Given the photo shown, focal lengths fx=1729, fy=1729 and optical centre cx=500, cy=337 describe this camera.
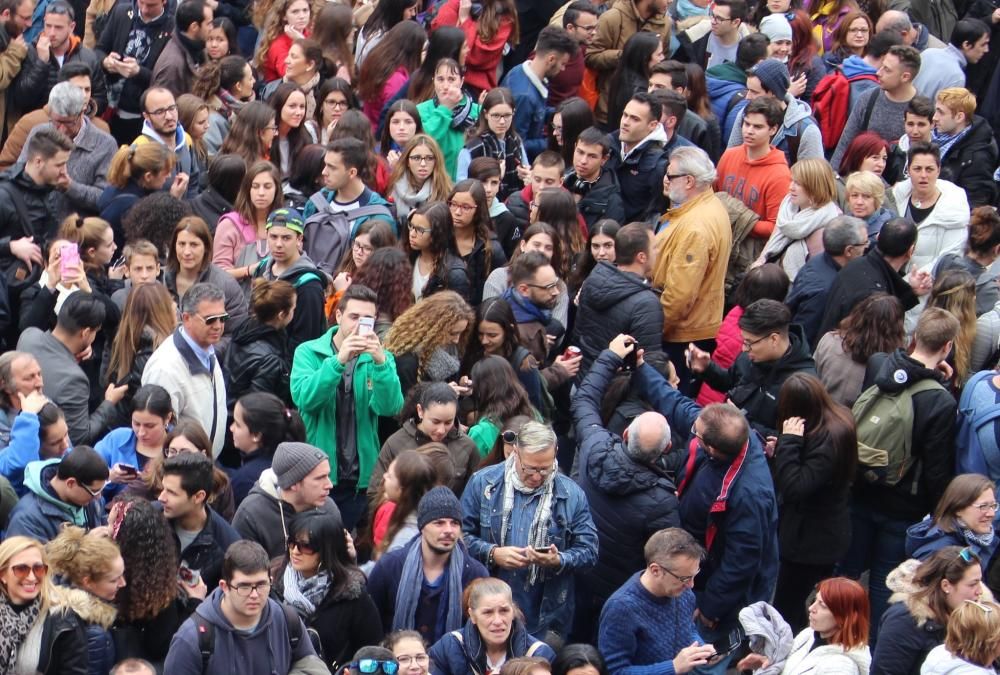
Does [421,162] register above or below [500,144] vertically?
above

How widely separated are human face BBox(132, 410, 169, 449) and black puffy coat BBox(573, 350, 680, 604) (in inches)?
80.2

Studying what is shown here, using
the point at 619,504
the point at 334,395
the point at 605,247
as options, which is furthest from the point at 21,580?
the point at 605,247

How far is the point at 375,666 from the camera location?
6.72 m

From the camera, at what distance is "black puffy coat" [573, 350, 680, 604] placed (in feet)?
26.9

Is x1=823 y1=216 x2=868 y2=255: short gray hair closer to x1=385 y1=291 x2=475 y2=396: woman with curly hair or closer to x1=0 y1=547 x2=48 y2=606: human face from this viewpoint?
x1=385 y1=291 x2=475 y2=396: woman with curly hair

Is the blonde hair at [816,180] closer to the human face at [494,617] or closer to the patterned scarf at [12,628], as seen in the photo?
the human face at [494,617]

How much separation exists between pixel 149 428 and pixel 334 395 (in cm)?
108

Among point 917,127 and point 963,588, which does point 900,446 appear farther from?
point 917,127

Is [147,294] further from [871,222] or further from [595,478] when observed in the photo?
[871,222]

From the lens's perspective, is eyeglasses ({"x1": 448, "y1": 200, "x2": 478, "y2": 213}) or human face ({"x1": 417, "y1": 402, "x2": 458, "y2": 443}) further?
eyeglasses ({"x1": 448, "y1": 200, "x2": 478, "y2": 213})

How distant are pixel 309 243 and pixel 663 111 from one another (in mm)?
2613

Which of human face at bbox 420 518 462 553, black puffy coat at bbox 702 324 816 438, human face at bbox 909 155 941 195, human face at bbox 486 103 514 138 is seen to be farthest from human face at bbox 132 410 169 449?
human face at bbox 909 155 941 195

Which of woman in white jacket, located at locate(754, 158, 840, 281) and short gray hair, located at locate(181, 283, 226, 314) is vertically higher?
short gray hair, located at locate(181, 283, 226, 314)

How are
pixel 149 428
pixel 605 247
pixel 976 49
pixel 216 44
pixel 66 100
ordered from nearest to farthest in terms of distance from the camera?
pixel 149 428 < pixel 605 247 < pixel 66 100 < pixel 216 44 < pixel 976 49
